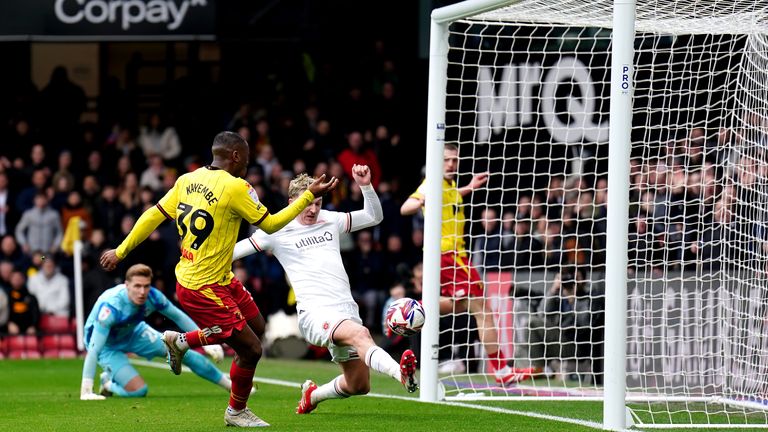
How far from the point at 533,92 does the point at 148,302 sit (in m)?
5.96

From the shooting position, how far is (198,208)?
9.07 meters

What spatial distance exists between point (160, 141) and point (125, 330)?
10.0 metres

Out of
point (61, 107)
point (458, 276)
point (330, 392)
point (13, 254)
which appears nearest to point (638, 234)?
point (458, 276)

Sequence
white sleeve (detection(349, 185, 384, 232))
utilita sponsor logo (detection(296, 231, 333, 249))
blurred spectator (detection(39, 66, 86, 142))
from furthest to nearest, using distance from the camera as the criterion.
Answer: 1. blurred spectator (detection(39, 66, 86, 142))
2. utilita sponsor logo (detection(296, 231, 333, 249))
3. white sleeve (detection(349, 185, 384, 232))

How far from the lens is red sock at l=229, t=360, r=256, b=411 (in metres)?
9.29

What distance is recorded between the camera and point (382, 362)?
30.1 ft

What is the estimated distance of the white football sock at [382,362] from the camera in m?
9.07

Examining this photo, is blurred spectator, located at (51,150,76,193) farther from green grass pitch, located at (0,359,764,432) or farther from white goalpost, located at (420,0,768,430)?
white goalpost, located at (420,0,768,430)

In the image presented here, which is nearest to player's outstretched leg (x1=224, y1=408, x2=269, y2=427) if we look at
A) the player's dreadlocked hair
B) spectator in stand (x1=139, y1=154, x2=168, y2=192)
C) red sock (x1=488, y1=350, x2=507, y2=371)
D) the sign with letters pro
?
the player's dreadlocked hair

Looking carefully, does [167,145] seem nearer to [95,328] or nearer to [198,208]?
[95,328]

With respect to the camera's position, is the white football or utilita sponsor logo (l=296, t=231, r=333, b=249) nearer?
the white football

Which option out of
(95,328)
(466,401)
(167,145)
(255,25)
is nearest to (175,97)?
(167,145)

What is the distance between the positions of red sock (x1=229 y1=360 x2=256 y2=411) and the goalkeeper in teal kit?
2527mm

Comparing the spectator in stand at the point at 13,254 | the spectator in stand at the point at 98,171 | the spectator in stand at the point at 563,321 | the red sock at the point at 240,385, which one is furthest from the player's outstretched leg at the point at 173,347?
the spectator in stand at the point at 98,171
